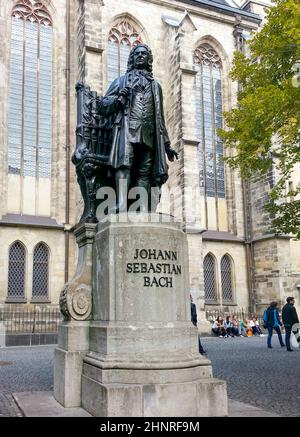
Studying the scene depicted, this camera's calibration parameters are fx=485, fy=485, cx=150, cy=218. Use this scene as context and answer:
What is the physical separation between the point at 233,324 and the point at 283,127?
12.6 m

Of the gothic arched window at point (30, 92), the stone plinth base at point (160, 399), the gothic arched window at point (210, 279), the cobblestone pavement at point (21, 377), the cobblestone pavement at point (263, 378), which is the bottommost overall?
the cobblestone pavement at point (263, 378)

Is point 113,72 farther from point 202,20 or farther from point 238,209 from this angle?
point 238,209

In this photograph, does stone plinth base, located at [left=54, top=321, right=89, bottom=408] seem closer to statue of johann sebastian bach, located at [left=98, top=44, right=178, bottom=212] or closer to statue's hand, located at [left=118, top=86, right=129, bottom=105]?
statue of johann sebastian bach, located at [left=98, top=44, right=178, bottom=212]

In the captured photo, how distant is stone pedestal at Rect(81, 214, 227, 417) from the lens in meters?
4.67

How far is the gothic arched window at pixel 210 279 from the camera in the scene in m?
23.9

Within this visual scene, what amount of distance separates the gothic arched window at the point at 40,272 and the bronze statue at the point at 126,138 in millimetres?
14217

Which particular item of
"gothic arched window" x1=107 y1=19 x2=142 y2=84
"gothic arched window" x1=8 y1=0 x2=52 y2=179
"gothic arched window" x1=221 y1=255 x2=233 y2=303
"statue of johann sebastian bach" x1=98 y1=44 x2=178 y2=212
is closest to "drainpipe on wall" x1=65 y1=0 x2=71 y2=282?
"gothic arched window" x1=8 y1=0 x2=52 y2=179

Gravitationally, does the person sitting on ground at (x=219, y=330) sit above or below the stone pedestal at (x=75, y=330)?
below

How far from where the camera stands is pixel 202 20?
2638 centimetres

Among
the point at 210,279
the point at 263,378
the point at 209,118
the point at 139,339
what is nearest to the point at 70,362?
the point at 139,339

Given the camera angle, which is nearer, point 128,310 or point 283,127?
point 128,310

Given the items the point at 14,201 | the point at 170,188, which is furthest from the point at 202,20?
the point at 14,201

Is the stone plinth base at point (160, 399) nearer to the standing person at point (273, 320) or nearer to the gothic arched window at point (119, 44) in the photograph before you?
the standing person at point (273, 320)

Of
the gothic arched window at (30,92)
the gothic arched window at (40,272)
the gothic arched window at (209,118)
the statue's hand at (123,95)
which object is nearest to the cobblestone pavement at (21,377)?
the statue's hand at (123,95)
